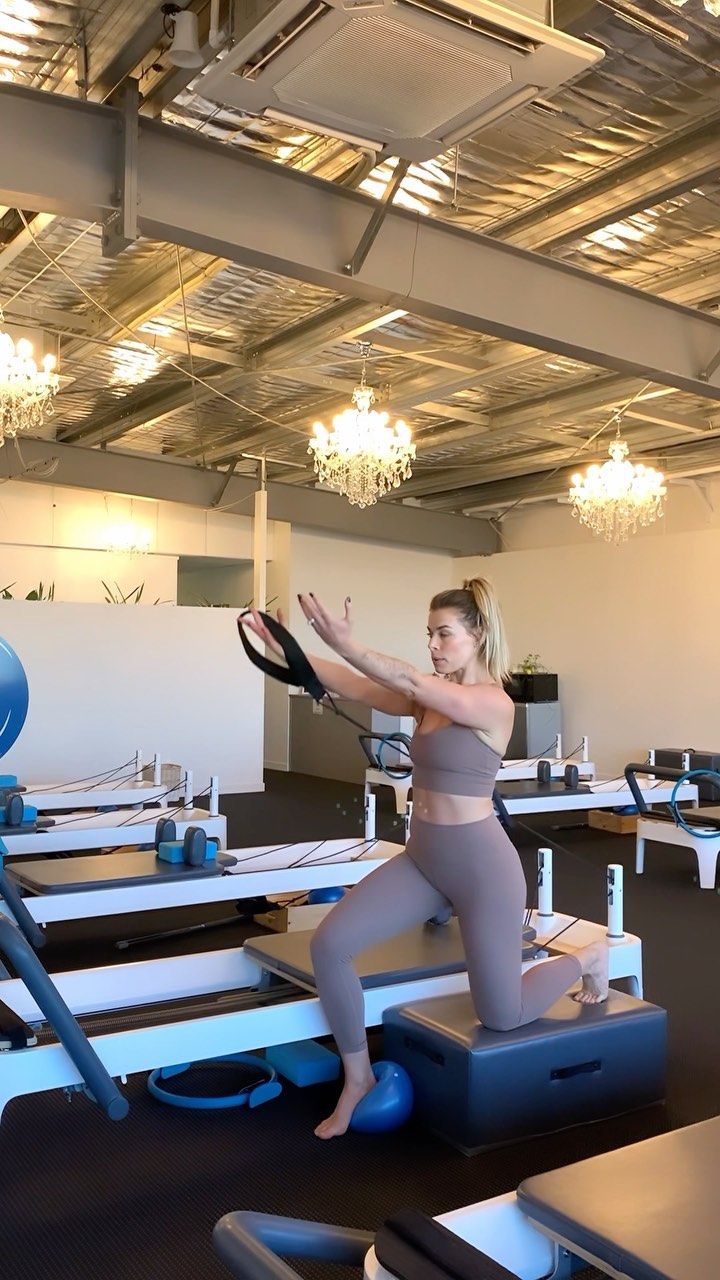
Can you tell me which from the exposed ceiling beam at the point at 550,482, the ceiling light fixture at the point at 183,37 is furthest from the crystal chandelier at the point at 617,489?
the ceiling light fixture at the point at 183,37

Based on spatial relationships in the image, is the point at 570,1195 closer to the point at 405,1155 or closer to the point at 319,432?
the point at 405,1155

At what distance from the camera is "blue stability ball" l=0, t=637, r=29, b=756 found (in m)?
1.73

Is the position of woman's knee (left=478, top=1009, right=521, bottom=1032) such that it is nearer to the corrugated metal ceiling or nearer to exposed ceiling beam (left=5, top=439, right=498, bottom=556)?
the corrugated metal ceiling

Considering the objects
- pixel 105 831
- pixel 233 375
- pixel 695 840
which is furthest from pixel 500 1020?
pixel 233 375

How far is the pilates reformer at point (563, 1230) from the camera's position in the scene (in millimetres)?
1133

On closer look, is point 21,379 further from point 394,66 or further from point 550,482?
point 550,482

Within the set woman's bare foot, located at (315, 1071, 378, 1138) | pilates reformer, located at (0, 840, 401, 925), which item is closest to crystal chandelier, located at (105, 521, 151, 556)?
pilates reformer, located at (0, 840, 401, 925)

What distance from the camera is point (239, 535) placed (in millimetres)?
10430

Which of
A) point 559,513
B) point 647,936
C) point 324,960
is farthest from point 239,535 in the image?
point 324,960

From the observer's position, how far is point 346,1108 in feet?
7.84

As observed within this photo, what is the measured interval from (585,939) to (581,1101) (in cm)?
73

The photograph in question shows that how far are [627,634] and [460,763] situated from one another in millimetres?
7815

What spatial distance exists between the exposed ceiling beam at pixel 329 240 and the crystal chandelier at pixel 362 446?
156 centimetres

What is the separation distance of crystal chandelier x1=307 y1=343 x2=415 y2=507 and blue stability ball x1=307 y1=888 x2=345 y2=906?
2.83 meters
